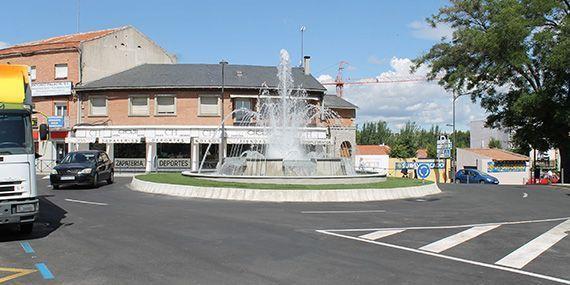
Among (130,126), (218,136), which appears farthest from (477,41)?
(130,126)

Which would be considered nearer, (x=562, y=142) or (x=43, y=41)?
(x=562, y=142)

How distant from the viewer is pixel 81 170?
75.8 feet

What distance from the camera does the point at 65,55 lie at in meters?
42.9

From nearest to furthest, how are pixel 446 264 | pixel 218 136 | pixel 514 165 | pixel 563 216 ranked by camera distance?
pixel 446 264, pixel 563 216, pixel 218 136, pixel 514 165

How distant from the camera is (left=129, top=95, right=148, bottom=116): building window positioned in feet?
140

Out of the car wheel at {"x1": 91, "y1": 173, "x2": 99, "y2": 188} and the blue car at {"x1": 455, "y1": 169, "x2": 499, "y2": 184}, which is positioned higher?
the car wheel at {"x1": 91, "y1": 173, "x2": 99, "y2": 188}

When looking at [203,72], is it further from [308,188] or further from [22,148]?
[22,148]

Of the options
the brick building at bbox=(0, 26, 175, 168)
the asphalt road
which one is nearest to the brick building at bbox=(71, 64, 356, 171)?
the brick building at bbox=(0, 26, 175, 168)

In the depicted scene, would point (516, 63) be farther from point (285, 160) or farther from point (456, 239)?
point (456, 239)

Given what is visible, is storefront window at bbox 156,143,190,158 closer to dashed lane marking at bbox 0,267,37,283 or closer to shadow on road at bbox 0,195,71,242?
shadow on road at bbox 0,195,71,242

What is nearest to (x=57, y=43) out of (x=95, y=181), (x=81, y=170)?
(x=95, y=181)

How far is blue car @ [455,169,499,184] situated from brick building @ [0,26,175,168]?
31.5 meters

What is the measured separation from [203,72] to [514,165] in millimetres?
38778

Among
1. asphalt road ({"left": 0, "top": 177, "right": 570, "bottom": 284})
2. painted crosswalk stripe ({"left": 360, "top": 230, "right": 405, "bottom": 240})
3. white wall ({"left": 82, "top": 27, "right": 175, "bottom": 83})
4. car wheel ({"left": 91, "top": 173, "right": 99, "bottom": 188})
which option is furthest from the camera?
white wall ({"left": 82, "top": 27, "right": 175, "bottom": 83})
